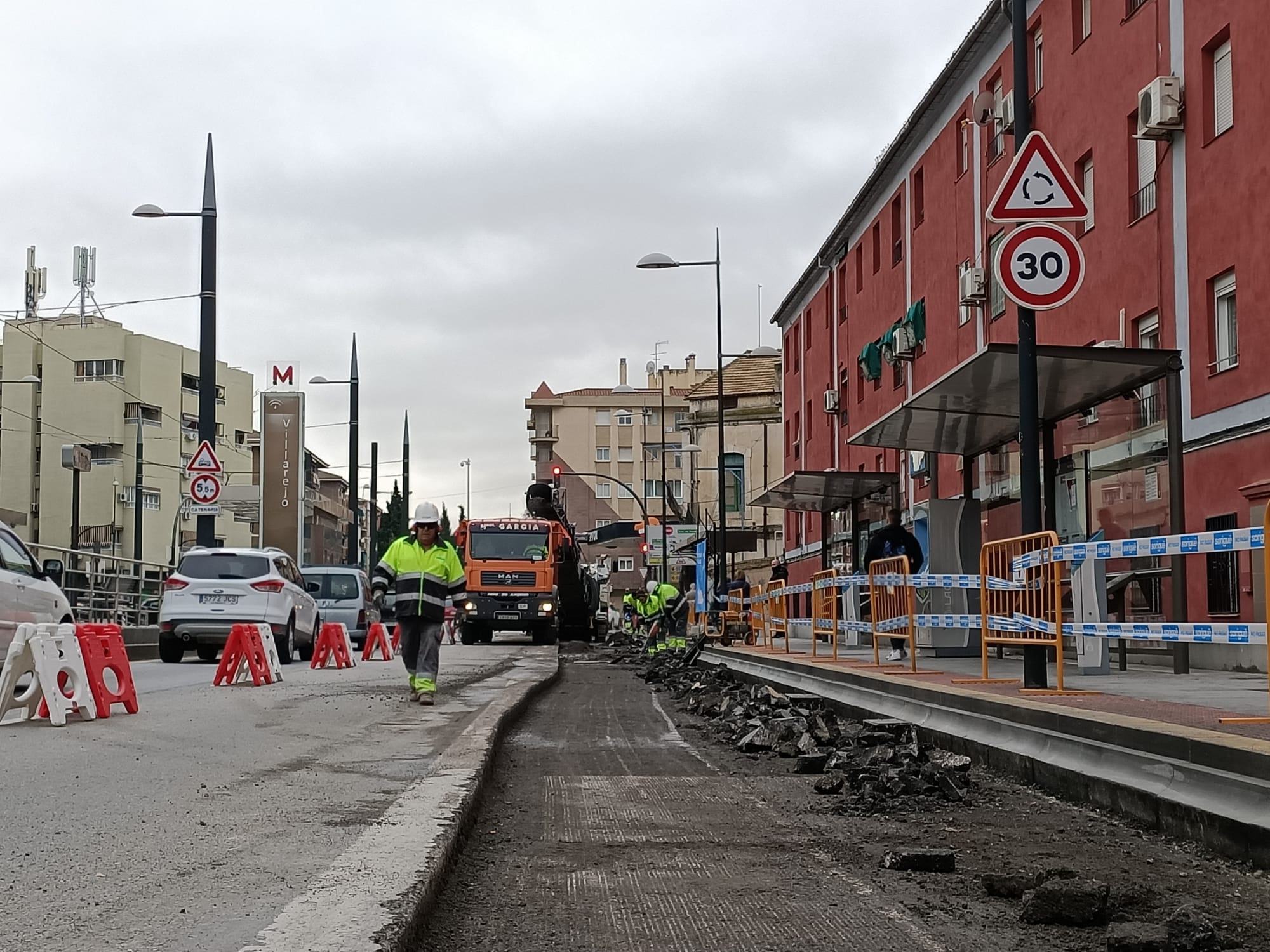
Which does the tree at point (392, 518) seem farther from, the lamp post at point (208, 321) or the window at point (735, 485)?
the lamp post at point (208, 321)

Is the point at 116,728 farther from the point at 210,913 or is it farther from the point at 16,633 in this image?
the point at 210,913

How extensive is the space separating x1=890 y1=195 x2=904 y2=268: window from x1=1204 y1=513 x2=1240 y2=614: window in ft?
60.3

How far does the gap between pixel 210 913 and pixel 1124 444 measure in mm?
12144

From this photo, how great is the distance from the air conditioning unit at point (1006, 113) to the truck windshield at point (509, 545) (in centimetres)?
1837

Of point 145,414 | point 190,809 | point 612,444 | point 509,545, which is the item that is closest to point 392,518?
point 612,444

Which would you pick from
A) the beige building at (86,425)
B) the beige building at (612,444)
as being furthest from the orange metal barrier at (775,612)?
the beige building at (612,444)

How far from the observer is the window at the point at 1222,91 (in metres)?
18.8

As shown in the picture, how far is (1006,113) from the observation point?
27016mm

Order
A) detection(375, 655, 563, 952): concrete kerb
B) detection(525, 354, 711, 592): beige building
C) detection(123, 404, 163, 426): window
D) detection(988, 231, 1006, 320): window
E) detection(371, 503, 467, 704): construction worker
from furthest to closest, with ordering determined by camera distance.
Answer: detection(525, 354, 711, 592): beige building → detection(123, 404, 163, 426): window → detection(988, 231, 1006, 320): window → detection(371, 503, 467, 704): construction worker → detection(375, 655, 563, 952): concrete kerb

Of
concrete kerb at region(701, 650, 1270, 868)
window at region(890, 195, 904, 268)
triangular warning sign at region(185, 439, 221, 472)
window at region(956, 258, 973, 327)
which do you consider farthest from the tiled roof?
concrete kerb at region(701, 650, 1270, 868)

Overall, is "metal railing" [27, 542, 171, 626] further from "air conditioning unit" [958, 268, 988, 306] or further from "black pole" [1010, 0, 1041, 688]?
"air conditioning unit" [958, 268, 988, 306]

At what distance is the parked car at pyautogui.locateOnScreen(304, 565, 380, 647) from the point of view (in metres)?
31.3

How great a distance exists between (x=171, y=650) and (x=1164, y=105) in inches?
648

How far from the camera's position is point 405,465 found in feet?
176
